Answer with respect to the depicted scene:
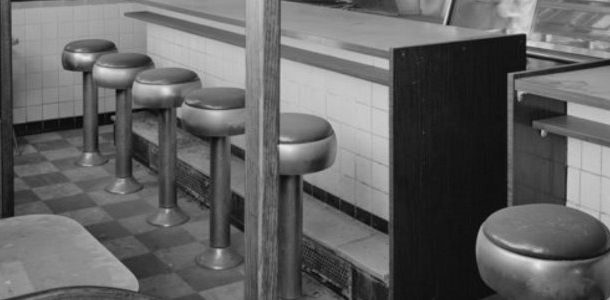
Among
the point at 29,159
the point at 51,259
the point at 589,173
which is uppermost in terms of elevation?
the point at 589,173

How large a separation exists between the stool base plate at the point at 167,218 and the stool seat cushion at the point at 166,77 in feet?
2.66

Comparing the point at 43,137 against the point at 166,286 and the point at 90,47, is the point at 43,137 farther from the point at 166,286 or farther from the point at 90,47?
the point at 166,286

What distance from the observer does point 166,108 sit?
15.8 ft

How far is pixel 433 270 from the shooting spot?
3490 millimetres

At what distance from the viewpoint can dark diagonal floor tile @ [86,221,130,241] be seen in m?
4.77

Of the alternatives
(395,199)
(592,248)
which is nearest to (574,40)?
(395,199)

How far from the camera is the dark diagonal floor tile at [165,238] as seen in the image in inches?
183

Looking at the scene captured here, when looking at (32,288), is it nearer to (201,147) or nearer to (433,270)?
(433,270)

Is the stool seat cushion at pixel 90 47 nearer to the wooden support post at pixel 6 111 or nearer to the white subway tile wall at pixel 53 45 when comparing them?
the white subway tile wall at pixel 53 45

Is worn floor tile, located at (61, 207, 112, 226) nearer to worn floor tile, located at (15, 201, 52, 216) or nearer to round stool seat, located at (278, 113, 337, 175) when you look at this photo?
worn floor tile, located at (15, 201, 52, 216)

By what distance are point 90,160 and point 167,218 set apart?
5.06 ft

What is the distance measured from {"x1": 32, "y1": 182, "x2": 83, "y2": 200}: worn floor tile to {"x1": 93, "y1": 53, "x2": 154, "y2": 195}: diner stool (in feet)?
0.77

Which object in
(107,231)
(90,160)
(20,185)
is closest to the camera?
(107,231)

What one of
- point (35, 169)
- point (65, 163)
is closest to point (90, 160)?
point (65, 163)
